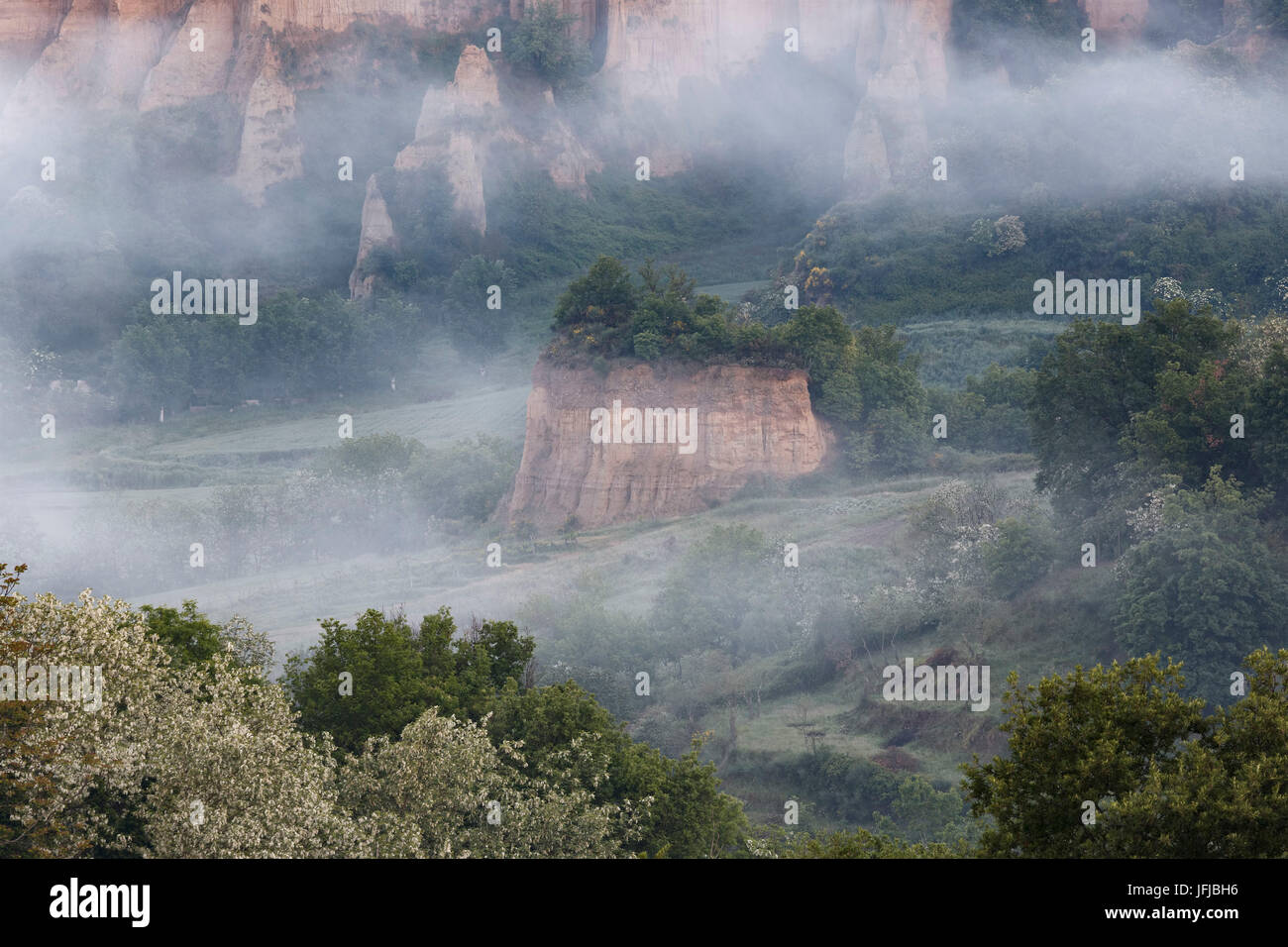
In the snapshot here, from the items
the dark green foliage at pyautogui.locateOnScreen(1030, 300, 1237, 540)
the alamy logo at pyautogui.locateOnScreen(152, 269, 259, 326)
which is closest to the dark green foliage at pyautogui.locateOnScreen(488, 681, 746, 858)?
the dark green foliage at pyautogui.locateOnScreen(1030, 300, 1237, 540)

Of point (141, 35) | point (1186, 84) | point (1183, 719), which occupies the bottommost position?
point (1183, 719)

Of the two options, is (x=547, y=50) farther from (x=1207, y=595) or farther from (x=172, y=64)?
(x=1207, y=595)

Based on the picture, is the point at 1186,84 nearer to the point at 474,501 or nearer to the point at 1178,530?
the point at 474,501

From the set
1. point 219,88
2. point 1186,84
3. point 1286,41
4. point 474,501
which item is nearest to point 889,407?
point 474,501

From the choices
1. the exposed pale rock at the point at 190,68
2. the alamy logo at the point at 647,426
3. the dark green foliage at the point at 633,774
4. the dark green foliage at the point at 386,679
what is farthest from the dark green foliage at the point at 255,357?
the dark green foliage at the point at 633,774

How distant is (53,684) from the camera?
21.8 m

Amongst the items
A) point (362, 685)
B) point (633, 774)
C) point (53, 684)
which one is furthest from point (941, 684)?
point (53, 684)

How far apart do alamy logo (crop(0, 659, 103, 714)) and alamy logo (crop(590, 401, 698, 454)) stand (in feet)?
122

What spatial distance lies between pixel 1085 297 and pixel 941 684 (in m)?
47.9

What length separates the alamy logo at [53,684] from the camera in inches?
837

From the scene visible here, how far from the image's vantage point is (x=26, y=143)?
373 feet

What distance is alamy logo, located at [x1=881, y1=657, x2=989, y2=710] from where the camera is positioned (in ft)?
122
